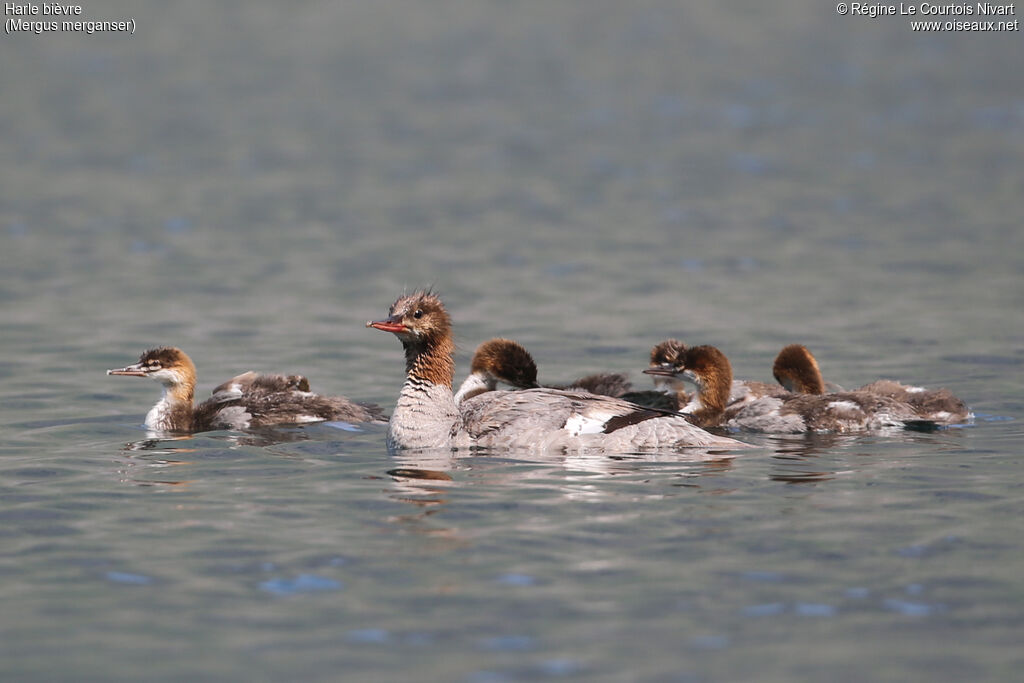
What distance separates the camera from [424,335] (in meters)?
11.4

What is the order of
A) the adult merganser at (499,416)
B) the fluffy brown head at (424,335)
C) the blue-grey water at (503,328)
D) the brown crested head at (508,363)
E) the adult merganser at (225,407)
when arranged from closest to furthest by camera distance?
1. the blue-grey water at (503,328)
2. the adult merganser at (499,416)
3. the fluffy brown head at (424,335)
4. the adult merganser at (225,407)
5. the brown crested head at (508,363)

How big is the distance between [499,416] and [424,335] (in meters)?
0.94

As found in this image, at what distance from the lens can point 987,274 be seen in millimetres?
18703

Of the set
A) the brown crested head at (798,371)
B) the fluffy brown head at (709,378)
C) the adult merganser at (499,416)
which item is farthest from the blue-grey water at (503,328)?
the brown crested head at (798,371)

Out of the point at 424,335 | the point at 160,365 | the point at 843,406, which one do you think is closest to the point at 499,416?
the point at 424,335

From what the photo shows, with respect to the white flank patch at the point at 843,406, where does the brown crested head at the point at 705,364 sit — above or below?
above

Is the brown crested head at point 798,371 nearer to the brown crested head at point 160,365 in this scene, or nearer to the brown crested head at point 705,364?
the brown crested head at point 705,364

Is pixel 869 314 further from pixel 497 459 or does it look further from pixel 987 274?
pixel 497 459

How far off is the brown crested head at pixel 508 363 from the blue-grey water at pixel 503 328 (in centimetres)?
67

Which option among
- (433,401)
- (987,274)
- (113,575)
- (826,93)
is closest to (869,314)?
(987,274)

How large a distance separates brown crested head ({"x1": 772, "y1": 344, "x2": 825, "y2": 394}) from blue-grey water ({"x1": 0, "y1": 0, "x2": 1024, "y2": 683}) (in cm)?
121

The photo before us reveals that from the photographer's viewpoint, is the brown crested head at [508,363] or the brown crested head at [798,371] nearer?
the brown crested head at [508,363]

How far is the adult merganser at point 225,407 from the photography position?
40.1ft

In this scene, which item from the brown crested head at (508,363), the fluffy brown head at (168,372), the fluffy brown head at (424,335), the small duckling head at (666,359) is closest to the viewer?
the fluffy brown head at (424,335)
